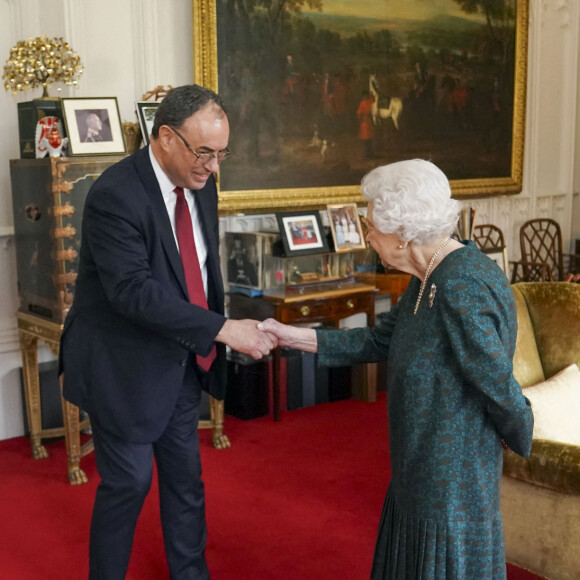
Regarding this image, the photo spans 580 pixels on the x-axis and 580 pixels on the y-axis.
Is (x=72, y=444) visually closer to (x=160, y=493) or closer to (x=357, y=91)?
(x=160, y=493)

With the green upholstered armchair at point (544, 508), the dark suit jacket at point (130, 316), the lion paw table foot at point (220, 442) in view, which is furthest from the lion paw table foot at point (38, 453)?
the green upholstered armchair at point (544, 508)

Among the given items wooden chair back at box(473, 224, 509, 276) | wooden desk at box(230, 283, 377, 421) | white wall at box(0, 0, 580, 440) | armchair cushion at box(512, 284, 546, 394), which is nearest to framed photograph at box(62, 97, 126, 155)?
white wall at box(0, 0, 580, 440)

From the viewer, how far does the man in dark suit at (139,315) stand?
272 centimetres

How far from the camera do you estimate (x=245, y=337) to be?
2818 millimetres

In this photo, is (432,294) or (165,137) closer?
(432,294)

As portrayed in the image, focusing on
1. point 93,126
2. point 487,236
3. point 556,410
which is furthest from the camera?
point 487,236

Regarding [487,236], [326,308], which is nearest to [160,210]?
[326,308]

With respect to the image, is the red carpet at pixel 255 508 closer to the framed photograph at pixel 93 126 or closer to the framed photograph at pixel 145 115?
the framed photograph at pixel 93 126

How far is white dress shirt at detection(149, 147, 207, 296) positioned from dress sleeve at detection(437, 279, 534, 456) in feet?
3.78

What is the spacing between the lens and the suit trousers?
2889 millimetres

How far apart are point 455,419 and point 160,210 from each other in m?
1.24

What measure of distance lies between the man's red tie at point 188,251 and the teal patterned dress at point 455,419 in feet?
3.09

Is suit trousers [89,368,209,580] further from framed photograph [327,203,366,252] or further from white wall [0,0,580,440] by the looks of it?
framed photograph [327,203,366,252]

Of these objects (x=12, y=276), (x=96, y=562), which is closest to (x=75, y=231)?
(x=12, y=276)
